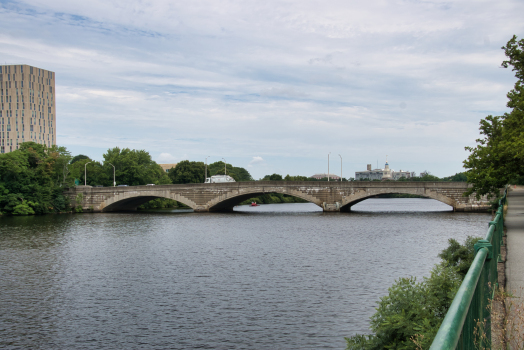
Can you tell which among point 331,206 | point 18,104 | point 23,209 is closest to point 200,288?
point 331,206

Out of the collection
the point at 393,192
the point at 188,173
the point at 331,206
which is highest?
the point at 188,173

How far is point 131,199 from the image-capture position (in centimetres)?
7481

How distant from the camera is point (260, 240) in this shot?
3334 cm

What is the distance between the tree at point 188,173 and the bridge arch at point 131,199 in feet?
95.9

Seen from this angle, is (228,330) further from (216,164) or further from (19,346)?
(216,164)

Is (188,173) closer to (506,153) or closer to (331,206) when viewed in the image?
(331,206)

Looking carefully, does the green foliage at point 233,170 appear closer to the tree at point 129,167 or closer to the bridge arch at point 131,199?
the tree at point 129,167

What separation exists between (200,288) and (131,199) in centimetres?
5927

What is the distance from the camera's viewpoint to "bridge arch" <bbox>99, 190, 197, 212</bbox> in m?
68.2

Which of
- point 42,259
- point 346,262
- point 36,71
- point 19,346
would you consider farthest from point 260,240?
point 36,71

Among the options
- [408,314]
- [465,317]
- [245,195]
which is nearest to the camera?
[465,317]

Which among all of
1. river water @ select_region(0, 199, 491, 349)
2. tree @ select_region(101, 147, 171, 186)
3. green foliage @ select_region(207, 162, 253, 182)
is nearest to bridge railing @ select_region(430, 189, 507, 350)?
river water @ select_region(0, 199, 491, 349)

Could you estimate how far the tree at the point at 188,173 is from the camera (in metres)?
111

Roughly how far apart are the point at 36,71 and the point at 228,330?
16309 cm
